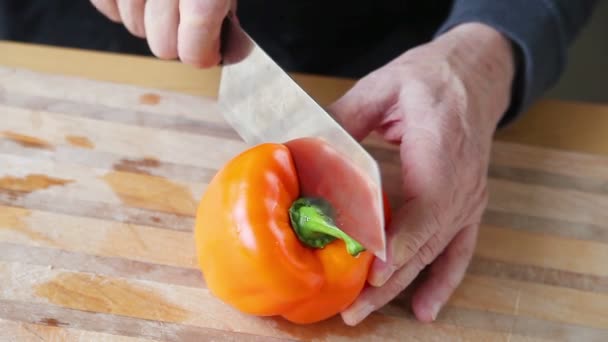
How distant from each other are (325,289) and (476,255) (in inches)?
13.1

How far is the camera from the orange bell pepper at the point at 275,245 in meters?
0.83

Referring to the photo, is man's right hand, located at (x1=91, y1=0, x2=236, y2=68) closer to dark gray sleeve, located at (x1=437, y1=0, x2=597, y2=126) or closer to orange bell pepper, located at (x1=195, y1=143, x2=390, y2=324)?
orange bell pepper, located at (x1=195, y1=143, x2=390, y2=324)

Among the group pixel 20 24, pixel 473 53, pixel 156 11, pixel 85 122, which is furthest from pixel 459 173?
pixel 20 24

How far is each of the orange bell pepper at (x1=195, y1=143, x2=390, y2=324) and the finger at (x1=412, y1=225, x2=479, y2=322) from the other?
14cm

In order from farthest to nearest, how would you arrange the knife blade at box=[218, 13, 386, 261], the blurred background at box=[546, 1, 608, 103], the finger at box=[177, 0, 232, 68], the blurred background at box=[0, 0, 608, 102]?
1. the blurred background at box=[546, 1, 608, 103]
2. the blurred background at box=[0, 0, 608, 102]
3. the finger at box=[177, 0, 232, 68]
4. the knife blade at box=[218, 13, 386, 261]

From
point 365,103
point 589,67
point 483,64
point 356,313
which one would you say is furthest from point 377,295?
point 589,67

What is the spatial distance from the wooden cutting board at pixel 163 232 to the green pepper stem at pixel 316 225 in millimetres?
160

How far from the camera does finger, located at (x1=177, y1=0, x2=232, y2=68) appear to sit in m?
0.91

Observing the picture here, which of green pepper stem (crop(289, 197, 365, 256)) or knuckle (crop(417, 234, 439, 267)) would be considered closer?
green pepper stem (crop(289, 197, 365, 256))

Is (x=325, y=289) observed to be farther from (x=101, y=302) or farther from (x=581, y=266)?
(x=581, y=266)

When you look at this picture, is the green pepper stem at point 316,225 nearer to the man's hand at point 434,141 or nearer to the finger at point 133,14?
the man's hand at point 434,141

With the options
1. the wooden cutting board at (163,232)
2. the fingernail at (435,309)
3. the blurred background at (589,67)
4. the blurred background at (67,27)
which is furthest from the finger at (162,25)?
the blurred background at (589,67)

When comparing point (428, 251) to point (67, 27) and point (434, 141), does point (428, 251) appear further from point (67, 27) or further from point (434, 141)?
point (67, 27)

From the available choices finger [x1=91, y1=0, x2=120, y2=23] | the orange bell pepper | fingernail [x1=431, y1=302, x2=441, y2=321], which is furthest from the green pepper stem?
finger [x1=91, y1=0, x2=120, y2=23]
